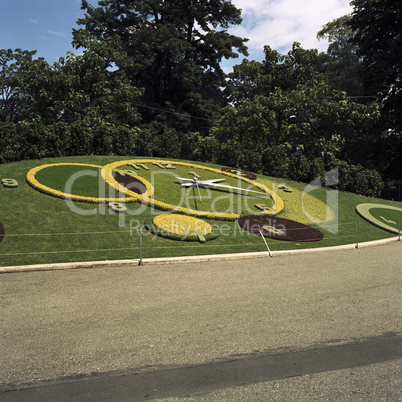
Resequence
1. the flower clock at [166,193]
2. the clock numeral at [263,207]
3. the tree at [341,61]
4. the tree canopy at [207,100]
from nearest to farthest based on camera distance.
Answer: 1. the flower clock at [166,193]
2. the clock numeral at [263,207]
3. the tree canopy at [207,100]
4. the tree at [341,61]

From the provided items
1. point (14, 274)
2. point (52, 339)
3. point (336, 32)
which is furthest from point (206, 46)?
point (52, 339)

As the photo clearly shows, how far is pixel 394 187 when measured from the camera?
2952 cm

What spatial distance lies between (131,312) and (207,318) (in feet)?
5.14

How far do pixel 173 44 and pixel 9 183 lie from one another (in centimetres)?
2719

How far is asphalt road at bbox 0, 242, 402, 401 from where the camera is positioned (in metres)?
4.52

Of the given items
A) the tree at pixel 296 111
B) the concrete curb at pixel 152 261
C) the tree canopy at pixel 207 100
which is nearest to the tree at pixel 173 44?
the tree canopy at pixel 207 100

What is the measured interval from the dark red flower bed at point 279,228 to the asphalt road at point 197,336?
14.5 ft

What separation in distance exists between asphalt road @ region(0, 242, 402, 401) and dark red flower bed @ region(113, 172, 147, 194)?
23.7 ft

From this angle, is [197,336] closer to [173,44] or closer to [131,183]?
[131,183]

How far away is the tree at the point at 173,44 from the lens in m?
36.6

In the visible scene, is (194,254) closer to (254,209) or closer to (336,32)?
(254,209)

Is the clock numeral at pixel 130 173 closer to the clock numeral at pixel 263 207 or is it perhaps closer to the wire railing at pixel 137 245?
the wire railing at pixel 137 245

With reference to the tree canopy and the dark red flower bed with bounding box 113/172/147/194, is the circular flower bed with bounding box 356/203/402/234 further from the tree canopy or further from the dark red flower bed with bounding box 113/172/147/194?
the dark red flower bed with bounding box 113/172/147/194

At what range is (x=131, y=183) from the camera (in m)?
16.7
